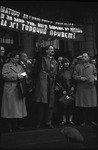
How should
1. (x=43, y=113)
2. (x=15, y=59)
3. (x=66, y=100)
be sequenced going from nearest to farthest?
(x=15, y=59) < (x=43, y=113) < (x=66, y=100)

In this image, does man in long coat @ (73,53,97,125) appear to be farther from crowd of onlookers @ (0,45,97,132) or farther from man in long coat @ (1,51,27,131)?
man in long coat @ (1,51,27,131)

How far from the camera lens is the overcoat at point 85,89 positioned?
24.0 feet

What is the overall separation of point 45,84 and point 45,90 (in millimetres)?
132

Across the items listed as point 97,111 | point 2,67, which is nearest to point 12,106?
point 2,67

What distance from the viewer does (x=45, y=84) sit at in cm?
696

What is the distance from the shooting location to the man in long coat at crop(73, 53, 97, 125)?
24.0 feet

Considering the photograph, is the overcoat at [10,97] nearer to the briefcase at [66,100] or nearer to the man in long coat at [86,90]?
the briefcase at [66,100]

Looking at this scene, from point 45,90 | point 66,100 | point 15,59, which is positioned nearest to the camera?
point 15,59

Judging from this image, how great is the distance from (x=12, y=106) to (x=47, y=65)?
1.27 meters

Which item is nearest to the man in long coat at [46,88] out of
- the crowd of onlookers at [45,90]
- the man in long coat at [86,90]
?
the crowd of onlookers at [45,90]

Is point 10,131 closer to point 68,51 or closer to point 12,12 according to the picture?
point 12,12

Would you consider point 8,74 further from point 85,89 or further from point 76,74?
point 85,89

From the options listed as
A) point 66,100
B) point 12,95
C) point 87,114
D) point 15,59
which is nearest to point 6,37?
point 15,59

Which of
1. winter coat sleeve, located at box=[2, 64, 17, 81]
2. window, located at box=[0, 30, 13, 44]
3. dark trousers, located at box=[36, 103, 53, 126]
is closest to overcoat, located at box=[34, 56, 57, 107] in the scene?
dark trousers, located at box=[36, 103, 53, 126]
